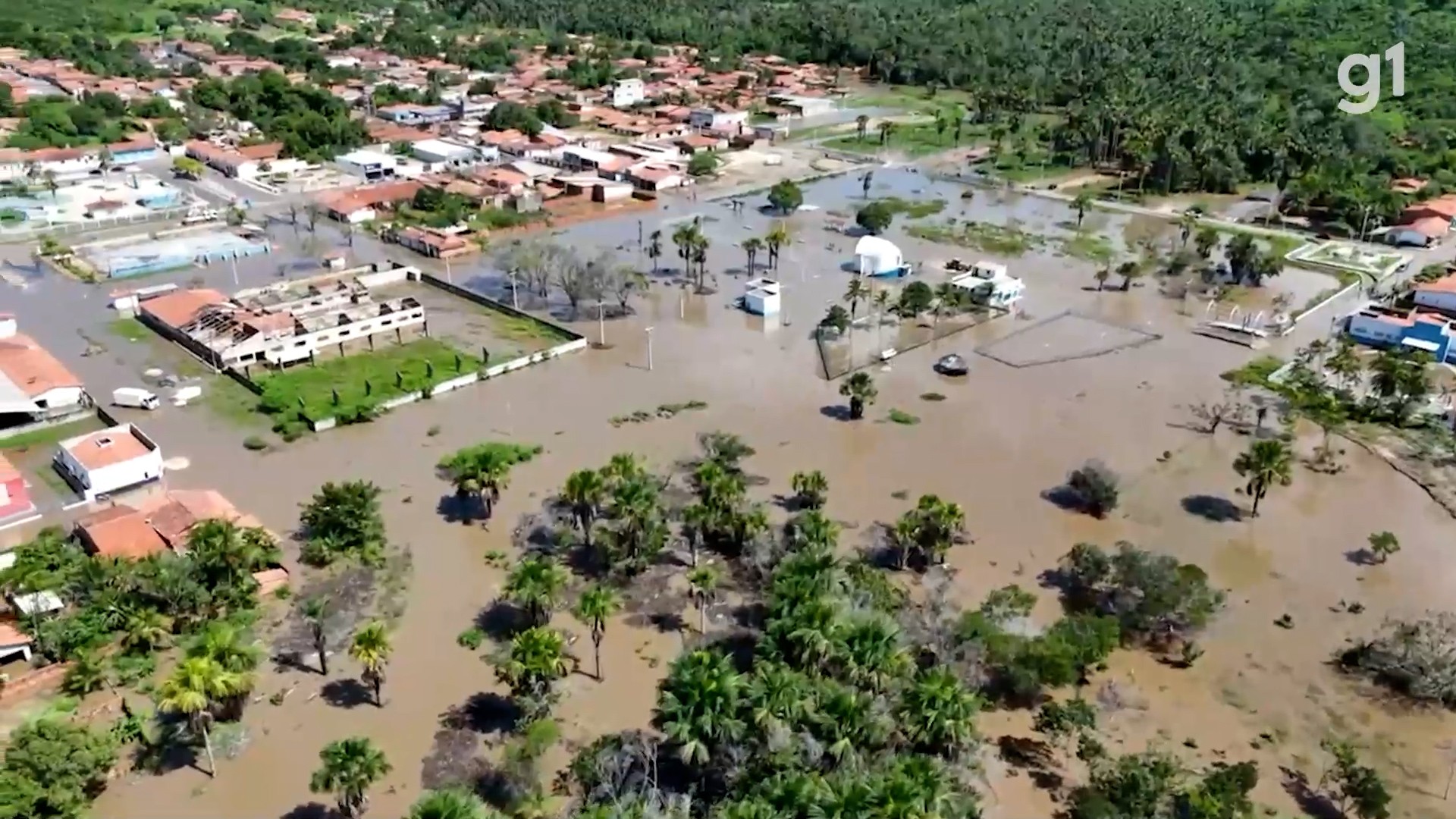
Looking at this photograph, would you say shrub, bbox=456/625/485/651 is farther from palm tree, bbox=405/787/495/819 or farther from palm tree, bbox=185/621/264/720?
palm tree, bbox=405/787/495/819

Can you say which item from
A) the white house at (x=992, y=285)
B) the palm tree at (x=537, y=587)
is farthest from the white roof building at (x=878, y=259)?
the palm tree at (x=537, y=587)

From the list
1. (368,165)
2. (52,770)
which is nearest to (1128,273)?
(52,770)

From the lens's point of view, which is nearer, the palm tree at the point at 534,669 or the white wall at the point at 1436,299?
the palm tree at the point at 534,669

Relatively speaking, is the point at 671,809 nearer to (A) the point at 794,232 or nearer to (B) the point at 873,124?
(A) the point at 794,232

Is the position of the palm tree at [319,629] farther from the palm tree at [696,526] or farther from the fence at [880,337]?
the fence at [880,337]

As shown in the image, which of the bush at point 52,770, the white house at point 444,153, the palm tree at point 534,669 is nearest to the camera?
the bush at point 52,770

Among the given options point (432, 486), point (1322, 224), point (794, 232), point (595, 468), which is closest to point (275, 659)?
point (432, 486)

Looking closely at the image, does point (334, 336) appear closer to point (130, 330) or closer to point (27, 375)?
point (130, 330)

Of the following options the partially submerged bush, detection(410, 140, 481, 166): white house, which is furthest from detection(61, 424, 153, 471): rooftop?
detection(410, 140, 481, 166): white house
